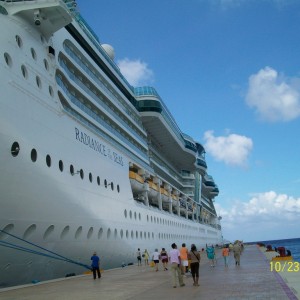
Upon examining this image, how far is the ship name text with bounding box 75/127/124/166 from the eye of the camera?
17.4m

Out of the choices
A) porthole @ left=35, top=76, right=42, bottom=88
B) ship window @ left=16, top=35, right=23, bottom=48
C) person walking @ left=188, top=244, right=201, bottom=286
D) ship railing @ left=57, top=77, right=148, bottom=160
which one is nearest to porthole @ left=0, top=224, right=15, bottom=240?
person walking @ left=188, top=244, right=201, bottom=286

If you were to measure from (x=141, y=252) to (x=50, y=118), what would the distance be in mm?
13051

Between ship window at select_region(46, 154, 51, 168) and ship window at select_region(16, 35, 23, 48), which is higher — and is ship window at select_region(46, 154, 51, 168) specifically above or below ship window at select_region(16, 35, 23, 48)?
below

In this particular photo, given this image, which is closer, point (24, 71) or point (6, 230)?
point (6, 230)

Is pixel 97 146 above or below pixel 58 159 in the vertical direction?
above

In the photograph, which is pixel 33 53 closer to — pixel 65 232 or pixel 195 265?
pixel 65 232

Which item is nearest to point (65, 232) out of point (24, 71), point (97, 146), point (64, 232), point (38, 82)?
point (64, 232)

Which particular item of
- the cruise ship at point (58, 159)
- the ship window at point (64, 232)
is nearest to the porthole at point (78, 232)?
the cruise ship at point (58, 159)

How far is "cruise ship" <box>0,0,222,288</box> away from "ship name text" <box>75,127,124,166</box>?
0.06m

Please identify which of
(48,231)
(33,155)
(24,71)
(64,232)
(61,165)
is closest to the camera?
(33,155)

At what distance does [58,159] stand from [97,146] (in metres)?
4.93

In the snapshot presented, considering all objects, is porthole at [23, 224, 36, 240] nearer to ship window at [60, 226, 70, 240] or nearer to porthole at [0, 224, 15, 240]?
porthole at [0, 224, 15, 240]

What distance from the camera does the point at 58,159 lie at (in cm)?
1462
